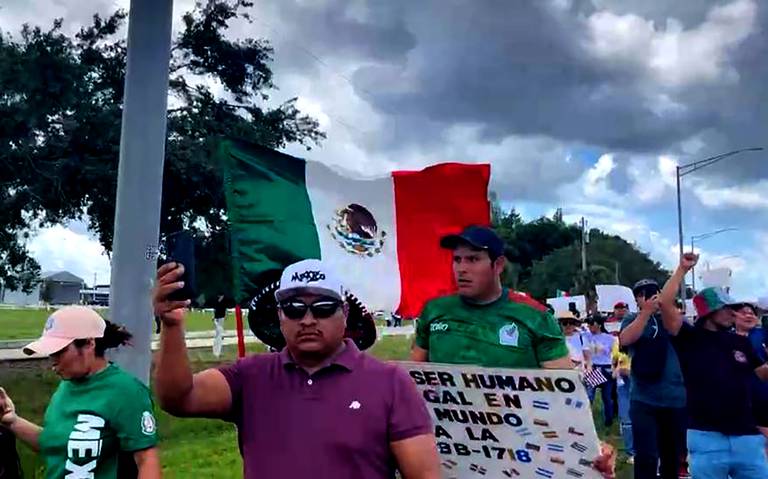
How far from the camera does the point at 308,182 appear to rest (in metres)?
6.34

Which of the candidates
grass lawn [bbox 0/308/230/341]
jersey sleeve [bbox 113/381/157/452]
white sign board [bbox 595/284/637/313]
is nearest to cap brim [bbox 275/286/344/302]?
jersey sleeve [bbox 113/381/157/452]

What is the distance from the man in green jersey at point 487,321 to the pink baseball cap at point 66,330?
1607 mm

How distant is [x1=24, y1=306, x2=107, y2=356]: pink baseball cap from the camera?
3596mm

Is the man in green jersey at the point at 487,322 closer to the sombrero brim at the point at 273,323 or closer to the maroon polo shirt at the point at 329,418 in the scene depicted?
the sombrero brim at the point at 273,323

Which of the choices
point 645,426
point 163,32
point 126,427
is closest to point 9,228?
point 163,32

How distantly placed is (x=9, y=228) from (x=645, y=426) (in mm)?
11314

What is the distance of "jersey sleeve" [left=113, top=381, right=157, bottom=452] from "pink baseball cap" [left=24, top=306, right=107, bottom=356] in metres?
0.28

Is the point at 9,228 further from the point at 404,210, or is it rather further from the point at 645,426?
the point at 645,426

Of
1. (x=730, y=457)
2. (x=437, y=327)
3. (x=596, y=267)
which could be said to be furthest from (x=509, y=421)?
(x=596, y=267)

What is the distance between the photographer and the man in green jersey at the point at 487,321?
13.8 feet

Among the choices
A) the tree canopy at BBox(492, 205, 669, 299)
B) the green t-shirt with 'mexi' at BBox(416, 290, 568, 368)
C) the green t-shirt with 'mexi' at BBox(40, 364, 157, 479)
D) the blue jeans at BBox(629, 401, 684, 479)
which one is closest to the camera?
the green t-shirt with 'mexi' at BBox(40, 364, 157, 479)

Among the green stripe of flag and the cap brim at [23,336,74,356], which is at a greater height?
the green stripe of flag

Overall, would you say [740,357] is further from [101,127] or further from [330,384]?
[101,127]

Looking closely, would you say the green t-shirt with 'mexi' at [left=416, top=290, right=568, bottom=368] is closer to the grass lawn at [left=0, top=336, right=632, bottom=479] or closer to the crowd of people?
the crowd of people
